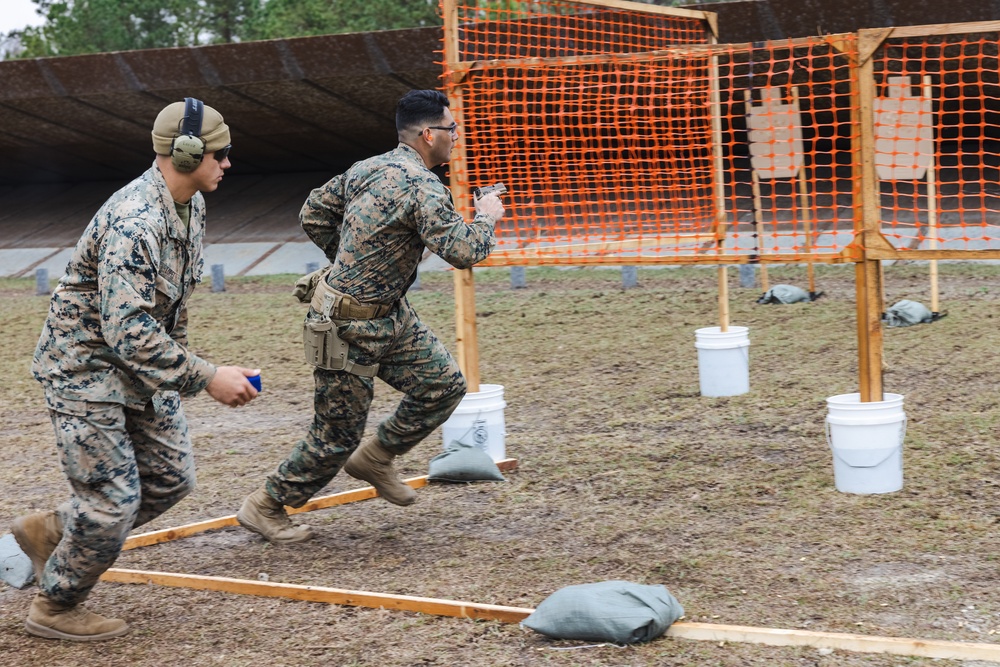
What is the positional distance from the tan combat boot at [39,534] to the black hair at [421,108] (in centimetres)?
220

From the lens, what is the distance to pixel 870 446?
18.3ft

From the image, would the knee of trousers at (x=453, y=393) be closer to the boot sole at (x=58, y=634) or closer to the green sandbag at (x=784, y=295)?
the boot sole at (x=58, y=634)

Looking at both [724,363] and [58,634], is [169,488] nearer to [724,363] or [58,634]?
[58,634]

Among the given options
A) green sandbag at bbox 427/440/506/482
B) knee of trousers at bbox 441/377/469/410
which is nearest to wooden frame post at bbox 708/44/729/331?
green sandbag at bbox 427/440/506/482

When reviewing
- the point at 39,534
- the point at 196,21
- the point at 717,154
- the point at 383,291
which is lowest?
the point at 39,534

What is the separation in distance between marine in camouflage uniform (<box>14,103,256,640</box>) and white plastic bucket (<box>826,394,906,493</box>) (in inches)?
122

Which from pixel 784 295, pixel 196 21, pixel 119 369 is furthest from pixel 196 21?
pixel 119 369

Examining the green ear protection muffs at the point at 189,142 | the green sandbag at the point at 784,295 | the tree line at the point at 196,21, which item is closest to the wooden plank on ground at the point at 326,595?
the green ear protection muffs at the point at 189,142

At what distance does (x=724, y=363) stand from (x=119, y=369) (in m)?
4.86

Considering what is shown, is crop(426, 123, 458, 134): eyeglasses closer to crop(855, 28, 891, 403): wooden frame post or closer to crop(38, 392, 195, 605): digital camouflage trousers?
crop(38, 392, 195, 605): digital camouflage trousers

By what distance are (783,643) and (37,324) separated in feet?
37.0

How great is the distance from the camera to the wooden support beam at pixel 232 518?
541cm

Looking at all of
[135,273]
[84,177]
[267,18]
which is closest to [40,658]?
[135,273]

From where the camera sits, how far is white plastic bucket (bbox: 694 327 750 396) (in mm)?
7953
